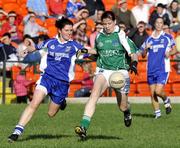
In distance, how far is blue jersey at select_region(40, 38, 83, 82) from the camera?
12.2 m

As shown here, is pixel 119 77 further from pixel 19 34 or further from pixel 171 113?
pixel 19 34

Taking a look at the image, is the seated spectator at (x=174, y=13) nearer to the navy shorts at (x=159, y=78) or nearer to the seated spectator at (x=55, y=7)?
the seated spectator at (x=55, y=7)

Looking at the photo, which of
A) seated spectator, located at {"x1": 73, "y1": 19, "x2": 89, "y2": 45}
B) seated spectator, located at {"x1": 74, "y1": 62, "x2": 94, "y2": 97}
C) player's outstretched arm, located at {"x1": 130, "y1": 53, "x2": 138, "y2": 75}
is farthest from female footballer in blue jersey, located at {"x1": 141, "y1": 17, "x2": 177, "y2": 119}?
seated spectator, located at {"x1": 73, "y1": 19, "x2": 89, "y2": 45}

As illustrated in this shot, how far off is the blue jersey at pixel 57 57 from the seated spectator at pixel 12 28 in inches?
473

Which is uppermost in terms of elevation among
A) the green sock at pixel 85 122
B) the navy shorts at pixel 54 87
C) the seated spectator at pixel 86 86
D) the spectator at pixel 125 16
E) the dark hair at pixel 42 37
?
the spectator at pixel 125 16

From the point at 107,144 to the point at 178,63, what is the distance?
12420mm

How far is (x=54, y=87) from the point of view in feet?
40.3

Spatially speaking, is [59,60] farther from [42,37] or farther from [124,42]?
[42,37]

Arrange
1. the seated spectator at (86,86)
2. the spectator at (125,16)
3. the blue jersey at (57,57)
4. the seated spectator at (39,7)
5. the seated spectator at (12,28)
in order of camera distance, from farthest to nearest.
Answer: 1. the spectator at (125,16)
2. the seated spectator at (39,7)
3. the seated spectator at (12,28)
4. the seated spectator at (86,86)
5. the blue jersey at (57,57)

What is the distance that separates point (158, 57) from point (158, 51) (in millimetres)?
148

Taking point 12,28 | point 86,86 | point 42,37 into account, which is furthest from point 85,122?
point 12,28

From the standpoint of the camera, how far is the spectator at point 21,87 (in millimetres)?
21970

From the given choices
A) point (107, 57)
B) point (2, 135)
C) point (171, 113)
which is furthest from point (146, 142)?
point (171, 113)

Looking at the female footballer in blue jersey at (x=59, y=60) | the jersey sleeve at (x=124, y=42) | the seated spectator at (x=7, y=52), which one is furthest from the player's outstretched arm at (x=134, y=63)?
the seated spectator at (x=7, y=52)
